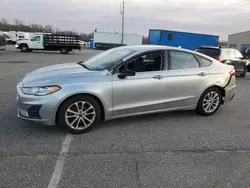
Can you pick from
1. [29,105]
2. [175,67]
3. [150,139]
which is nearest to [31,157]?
[29,105]

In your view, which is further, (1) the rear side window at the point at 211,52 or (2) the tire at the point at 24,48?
(2) the tire at the point at 24,48

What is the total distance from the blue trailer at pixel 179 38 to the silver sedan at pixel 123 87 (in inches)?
794

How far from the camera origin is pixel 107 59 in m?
Answer: 4.55

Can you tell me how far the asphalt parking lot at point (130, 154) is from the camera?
8.93 feet

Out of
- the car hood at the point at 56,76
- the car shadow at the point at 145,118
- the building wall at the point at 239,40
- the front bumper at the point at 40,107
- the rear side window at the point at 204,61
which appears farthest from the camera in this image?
the building wall at the point at 239,40

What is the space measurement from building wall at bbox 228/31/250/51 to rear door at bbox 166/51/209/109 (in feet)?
158

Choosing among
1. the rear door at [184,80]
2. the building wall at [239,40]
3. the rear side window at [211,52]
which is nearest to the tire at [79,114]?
the rear door at [184,80]

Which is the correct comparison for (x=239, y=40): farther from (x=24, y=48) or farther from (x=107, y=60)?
(x=107, y=60)

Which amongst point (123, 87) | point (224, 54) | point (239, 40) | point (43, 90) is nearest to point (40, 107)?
point (43, 90)

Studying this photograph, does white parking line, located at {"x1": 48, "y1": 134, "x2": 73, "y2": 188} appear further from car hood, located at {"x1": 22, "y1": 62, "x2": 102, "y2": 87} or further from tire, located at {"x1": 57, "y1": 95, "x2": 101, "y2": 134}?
car hood, located at {"x1": 22, "y1": 62, "x2": 102, "y2": 87}

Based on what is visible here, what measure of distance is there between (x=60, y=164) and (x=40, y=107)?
1030mm

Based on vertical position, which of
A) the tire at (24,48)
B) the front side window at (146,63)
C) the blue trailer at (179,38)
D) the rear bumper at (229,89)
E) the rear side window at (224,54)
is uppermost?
the blue trailer at (179,38)

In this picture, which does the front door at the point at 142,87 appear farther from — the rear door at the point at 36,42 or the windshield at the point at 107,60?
the rear door at the point at 36,42

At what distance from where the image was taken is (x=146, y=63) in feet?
14.2
